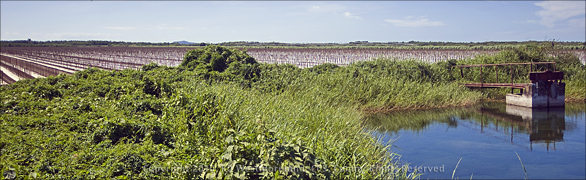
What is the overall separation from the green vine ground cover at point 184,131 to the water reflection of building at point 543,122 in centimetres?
498

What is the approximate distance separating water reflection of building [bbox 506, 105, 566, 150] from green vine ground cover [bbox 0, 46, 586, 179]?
16.3ft

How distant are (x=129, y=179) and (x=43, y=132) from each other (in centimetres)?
282

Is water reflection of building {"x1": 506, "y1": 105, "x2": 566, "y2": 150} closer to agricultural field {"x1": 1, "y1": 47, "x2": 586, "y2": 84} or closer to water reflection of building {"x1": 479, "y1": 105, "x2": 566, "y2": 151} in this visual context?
water reflection of building {"x1": 479, "y1": 105, "x2": 566, "y2": 151}

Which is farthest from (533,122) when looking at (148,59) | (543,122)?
(148,59)

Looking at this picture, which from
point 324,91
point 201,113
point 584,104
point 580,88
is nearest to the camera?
point 201,113

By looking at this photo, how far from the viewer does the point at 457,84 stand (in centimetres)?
1958

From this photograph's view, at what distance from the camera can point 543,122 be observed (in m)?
13.7

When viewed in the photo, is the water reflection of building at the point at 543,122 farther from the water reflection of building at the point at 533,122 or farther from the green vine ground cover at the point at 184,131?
the green vine ground cover at the point at 184,131

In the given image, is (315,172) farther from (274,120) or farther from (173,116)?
A: (173,116)

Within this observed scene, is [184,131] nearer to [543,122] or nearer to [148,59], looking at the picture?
[543,122]

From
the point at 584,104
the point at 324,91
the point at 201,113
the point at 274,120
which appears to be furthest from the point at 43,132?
the point at 584,104

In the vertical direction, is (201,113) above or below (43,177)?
above

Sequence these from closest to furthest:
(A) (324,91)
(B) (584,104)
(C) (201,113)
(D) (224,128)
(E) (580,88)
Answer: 1. (D) (224,128)
2. (C) (201,113)
3. (A) (324,91)
4. (B) (584,104)
5. (E) (580,88)

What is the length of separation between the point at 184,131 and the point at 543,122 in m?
12.0
